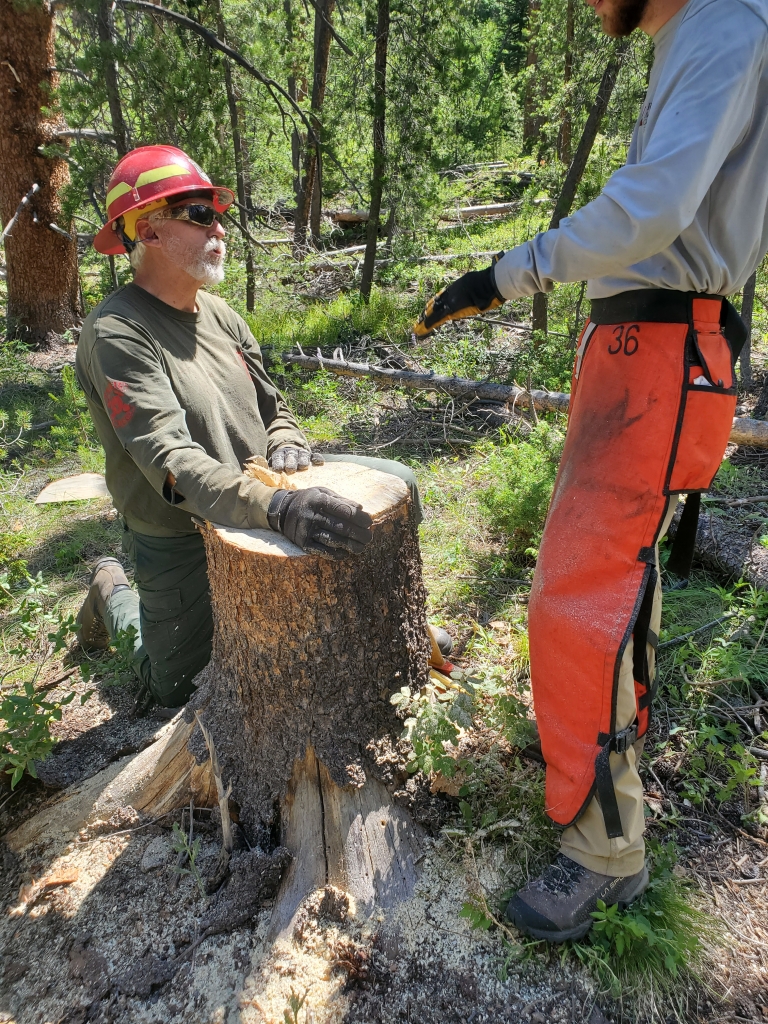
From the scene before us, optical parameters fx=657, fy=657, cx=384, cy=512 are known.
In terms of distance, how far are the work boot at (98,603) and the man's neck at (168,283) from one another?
1.36 m

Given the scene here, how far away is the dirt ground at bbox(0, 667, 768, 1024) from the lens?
1.67 meters

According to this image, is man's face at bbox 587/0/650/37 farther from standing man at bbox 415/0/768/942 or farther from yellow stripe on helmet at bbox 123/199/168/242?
yellow stripe on helmet at bbox 123/199/168/242

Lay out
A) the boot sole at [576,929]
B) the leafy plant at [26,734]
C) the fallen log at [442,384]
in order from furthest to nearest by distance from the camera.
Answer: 1. the fallen log at [442,384]
2. the leafy plant at [26,734]
3. the boot sole at [576,929]

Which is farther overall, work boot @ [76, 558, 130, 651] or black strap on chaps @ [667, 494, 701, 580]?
work boot @ [76, 558, 130, 651]

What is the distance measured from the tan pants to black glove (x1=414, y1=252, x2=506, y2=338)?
0.72m

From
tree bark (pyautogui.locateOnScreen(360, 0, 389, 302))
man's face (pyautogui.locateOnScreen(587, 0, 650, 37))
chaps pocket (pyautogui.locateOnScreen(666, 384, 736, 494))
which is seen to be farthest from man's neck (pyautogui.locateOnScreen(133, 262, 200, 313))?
tree bark (pyautogui.locateOnScreen(360, 0, 389, 302))

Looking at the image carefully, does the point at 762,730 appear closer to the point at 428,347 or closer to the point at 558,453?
the point at 558,453

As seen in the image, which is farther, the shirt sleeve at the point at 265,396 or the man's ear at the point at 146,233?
the shirt sleeve at the point at 265,396

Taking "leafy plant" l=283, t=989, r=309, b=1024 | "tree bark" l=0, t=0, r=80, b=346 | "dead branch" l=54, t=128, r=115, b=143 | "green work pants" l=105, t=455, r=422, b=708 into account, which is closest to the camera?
"leafy plant" l=283, t=989, r=309, b=1024

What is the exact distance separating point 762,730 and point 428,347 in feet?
16.8

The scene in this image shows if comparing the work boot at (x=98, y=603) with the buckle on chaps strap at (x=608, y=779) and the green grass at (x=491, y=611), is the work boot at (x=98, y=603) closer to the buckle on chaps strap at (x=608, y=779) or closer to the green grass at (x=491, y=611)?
the green grass at (x=491, y=611)

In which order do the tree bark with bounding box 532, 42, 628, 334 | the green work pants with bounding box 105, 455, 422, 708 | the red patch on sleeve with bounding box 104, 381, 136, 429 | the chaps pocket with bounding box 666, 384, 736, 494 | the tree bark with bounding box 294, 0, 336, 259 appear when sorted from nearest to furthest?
the chaps pocket with bounding box 666, 384, 736, 494 < the red patch on sleeve with bounding box 104, 381, 136, 429 < the green work pants with bounding box 105, 455, 422, 708 < the tree bark with bounding box 532, 42, 628, 334 < the tree bark with bounding box 294, 0, 336, 259

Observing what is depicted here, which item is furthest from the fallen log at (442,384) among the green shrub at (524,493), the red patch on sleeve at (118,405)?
the red patch on sleeve at (118,405)

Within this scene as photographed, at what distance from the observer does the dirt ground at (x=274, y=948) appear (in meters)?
1.67
